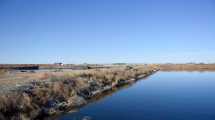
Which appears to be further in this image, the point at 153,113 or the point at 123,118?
the point at 153,113

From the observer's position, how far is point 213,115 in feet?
56.2

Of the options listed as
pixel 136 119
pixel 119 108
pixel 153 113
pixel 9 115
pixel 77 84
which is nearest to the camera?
pixel 9 115

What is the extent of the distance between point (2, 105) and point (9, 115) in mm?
699

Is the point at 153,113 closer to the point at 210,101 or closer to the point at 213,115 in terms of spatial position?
the point at 213,115

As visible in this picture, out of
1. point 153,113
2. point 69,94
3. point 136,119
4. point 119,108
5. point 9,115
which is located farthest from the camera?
point 69,94

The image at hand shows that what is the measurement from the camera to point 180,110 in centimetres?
1884

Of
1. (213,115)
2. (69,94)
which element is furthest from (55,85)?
(213,115)

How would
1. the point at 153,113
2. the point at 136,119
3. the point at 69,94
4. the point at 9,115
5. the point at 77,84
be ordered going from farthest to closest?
the point at 77,84
the point at 69,94
the point at 153,113
the point at 136,119
the point at 9,115

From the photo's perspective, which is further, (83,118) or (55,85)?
(55,85)

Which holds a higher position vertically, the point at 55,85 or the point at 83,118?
the point at 55,85

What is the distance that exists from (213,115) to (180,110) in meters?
2.27

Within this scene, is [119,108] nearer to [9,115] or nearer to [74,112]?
[74,112]

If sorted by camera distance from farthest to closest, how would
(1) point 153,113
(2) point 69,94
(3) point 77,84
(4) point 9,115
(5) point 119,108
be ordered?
(3) point 77,84 < (2) point 69,94 < (5) point 119,108 < (1) point 153,113 < (4) point 9,115

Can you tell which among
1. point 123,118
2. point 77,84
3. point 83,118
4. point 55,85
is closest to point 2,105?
point 83,118
